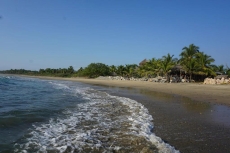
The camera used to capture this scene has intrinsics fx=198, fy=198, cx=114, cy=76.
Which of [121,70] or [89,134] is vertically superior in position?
[121,70]

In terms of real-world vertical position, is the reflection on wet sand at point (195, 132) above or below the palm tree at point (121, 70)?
below

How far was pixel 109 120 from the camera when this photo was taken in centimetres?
737

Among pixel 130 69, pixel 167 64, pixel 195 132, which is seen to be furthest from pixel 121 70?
pixel 195 132

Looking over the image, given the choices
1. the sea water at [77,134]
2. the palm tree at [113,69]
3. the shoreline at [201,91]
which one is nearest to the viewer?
the sea water at [77,134]

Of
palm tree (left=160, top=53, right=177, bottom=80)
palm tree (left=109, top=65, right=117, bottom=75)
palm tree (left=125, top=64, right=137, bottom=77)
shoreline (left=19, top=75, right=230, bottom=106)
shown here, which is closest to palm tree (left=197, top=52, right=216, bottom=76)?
palm tree (left=160, top=53, right=177, bottom=80)

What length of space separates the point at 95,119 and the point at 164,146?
352 cm

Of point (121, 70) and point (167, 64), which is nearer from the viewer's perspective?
point (167, 64)

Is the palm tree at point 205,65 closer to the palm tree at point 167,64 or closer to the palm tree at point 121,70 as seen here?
the palm tree at point 167,64

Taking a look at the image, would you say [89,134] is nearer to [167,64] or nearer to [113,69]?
[167,64]

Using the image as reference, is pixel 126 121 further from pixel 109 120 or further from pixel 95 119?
pixel 95 119

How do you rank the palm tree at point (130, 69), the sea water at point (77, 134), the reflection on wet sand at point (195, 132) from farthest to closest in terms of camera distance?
the palm tree at point (130, 69), the reflection on wet sand at point (195, 132), the sea water at point (77, 134)

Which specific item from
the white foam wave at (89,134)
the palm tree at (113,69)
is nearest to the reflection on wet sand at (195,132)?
the white foam wave at (89,134)

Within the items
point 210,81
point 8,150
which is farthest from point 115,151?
point 210,81

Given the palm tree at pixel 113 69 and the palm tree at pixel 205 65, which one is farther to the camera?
the palm tree at pixel 113 69
